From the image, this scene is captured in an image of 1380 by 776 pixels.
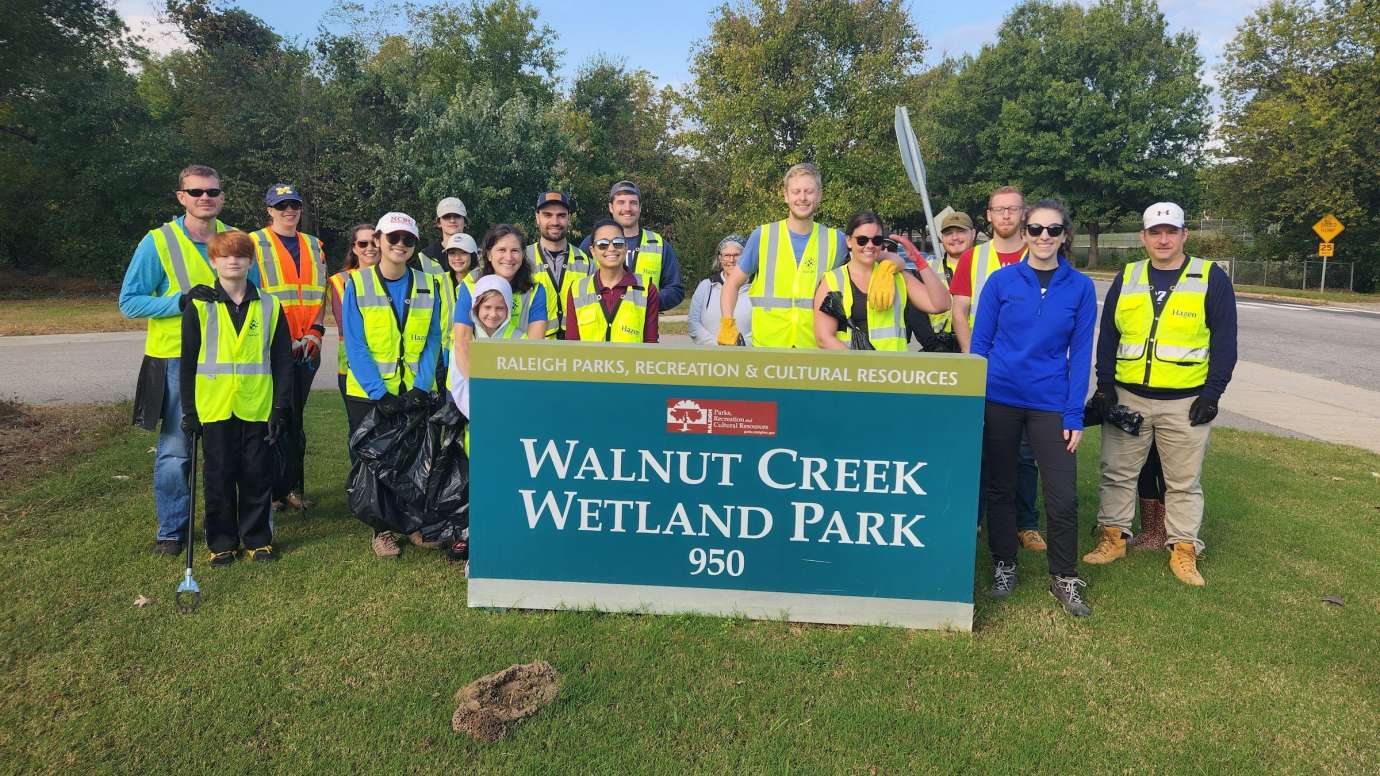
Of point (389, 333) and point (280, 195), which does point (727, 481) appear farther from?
point (280, 195)

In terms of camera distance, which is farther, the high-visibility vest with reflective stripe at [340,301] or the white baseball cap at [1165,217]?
the high-visibility vest with reflective stripe at [340,301]

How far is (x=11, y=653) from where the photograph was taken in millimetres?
3414

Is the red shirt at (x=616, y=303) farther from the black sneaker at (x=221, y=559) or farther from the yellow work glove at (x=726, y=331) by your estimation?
the black sneaker at (x=221, y=559)

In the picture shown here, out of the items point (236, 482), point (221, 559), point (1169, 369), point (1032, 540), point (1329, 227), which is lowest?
point (1032, 540)

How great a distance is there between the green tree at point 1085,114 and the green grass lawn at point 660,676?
136 feet

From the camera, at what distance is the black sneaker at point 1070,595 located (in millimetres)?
3969

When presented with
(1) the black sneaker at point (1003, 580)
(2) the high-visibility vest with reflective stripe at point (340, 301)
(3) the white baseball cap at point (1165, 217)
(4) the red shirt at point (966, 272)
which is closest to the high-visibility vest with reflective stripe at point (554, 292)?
(2) the high-visibility vest with reflective stripe at point (340, 301)

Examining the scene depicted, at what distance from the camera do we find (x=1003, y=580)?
13.7ft

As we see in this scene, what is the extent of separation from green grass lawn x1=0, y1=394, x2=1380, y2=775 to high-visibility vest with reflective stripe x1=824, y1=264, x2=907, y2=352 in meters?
1.35

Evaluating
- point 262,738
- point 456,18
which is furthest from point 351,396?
point 456,18

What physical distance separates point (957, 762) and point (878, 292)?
2.23 m

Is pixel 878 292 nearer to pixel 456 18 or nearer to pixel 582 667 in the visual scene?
pixel 582 667

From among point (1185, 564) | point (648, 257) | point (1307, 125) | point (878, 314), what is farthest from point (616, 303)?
point (1307, 125)

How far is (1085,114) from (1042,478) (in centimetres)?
4259
